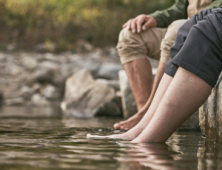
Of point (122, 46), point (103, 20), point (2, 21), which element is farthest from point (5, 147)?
point (2, 21)

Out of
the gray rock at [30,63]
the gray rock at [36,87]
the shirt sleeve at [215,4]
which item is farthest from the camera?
the gray rock at [30,63]

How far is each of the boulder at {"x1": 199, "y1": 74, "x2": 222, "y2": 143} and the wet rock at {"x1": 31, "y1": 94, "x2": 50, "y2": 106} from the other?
5613 millimetres

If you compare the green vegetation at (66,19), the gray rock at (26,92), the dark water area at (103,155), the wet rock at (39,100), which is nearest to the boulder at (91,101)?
the wet rock at (39,100)

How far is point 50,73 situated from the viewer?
8.80 m

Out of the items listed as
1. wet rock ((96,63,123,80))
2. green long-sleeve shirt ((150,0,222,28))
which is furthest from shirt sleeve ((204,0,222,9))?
wet rock ((96,63,123,80))

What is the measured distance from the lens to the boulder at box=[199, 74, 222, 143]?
1905mm

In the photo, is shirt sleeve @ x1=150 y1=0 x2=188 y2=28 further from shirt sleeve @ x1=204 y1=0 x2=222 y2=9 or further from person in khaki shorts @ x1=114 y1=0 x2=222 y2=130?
shirt sleeve @ x1=204 y1=0 x2=222 y2=9

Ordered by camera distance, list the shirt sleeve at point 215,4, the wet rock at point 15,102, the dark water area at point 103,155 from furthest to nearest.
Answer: the wet rock at point 15,102 < the shirt sleeve at point 215,4 < the dark water area at point 103,155

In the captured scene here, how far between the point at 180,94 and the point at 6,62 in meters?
10.1

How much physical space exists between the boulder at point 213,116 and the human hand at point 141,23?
0.95 m

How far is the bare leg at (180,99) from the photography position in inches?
64.9

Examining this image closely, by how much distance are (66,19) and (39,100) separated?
850cm

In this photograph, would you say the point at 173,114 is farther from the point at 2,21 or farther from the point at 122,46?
the point at 2,21

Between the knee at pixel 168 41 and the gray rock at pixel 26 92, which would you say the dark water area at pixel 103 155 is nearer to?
the knee at pixel 168 41
